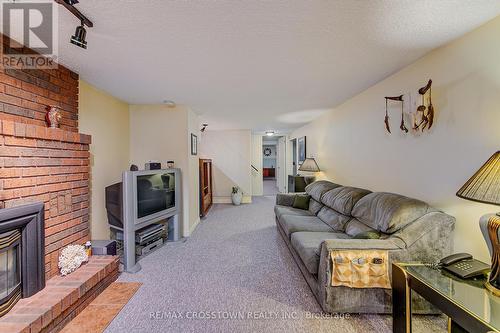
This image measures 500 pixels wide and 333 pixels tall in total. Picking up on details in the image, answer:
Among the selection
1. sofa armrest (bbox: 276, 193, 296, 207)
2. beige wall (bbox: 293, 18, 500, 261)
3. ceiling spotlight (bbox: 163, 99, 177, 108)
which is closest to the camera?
beige wall (bbox: 293, 18, 500, 261)

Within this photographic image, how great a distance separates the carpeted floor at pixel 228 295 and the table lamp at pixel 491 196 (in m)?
0.70

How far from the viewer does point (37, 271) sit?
1737 millimetres

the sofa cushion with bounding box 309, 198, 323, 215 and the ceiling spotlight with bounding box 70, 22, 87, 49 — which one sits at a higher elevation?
the ceiling spotlight with bounding box 70, 22, 87, 49

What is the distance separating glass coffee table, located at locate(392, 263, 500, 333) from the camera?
3.54 feet

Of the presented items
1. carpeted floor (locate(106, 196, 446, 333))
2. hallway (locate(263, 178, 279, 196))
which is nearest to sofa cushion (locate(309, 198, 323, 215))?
carpeted floor (locate(106, 196, 446, 333))

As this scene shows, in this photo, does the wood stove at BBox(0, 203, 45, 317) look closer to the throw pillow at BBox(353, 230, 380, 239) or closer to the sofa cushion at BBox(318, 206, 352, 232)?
the throw pillow at BBox(353, 230, 380, 239)

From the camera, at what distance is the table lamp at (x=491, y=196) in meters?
1.19

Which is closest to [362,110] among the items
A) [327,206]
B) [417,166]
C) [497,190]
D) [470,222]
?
[417,166]

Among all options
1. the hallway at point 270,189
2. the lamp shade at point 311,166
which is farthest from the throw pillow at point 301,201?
the hallway at point 270,189

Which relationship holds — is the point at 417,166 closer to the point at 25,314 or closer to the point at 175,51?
the point at 175,51

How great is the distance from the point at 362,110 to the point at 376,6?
1936 mm

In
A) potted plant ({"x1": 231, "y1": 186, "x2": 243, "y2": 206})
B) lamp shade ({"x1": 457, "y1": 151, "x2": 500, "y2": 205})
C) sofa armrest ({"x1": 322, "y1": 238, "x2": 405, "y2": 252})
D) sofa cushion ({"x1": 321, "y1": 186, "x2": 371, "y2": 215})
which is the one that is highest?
lamp shade ({"x1": 457, "y1": 151, "x2": 500, "y2": 205})
